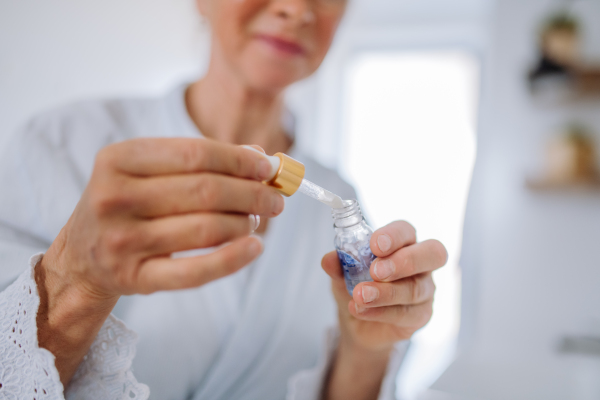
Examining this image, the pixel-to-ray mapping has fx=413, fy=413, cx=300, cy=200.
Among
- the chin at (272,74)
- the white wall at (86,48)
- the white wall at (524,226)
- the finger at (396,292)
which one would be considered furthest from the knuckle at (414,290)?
the white wall at (524,226)

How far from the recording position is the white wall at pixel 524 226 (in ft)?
4.32

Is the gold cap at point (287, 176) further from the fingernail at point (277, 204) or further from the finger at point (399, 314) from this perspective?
the finger at point (399, 314)

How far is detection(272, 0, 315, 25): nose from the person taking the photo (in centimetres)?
49

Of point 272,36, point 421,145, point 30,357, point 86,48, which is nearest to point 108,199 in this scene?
point 30,357

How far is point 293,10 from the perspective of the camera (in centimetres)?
49

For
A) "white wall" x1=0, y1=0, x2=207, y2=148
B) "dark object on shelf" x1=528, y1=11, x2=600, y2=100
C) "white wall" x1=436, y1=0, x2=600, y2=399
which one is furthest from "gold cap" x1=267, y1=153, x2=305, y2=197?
"dark object on shelf" x1=528, y1=11, x2=600, y2=100

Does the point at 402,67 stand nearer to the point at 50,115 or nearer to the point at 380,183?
the point at 380,183

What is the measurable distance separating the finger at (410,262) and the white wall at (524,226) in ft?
3.62

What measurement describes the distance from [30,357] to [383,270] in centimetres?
23

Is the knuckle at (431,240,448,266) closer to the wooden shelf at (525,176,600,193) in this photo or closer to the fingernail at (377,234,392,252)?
the fingernail at (377,234,392,252)

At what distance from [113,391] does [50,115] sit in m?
0.37

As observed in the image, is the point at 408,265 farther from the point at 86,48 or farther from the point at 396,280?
the point at 86,48

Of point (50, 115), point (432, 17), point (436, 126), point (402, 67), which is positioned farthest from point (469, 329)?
point (50, 115)

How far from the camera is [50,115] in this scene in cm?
50
